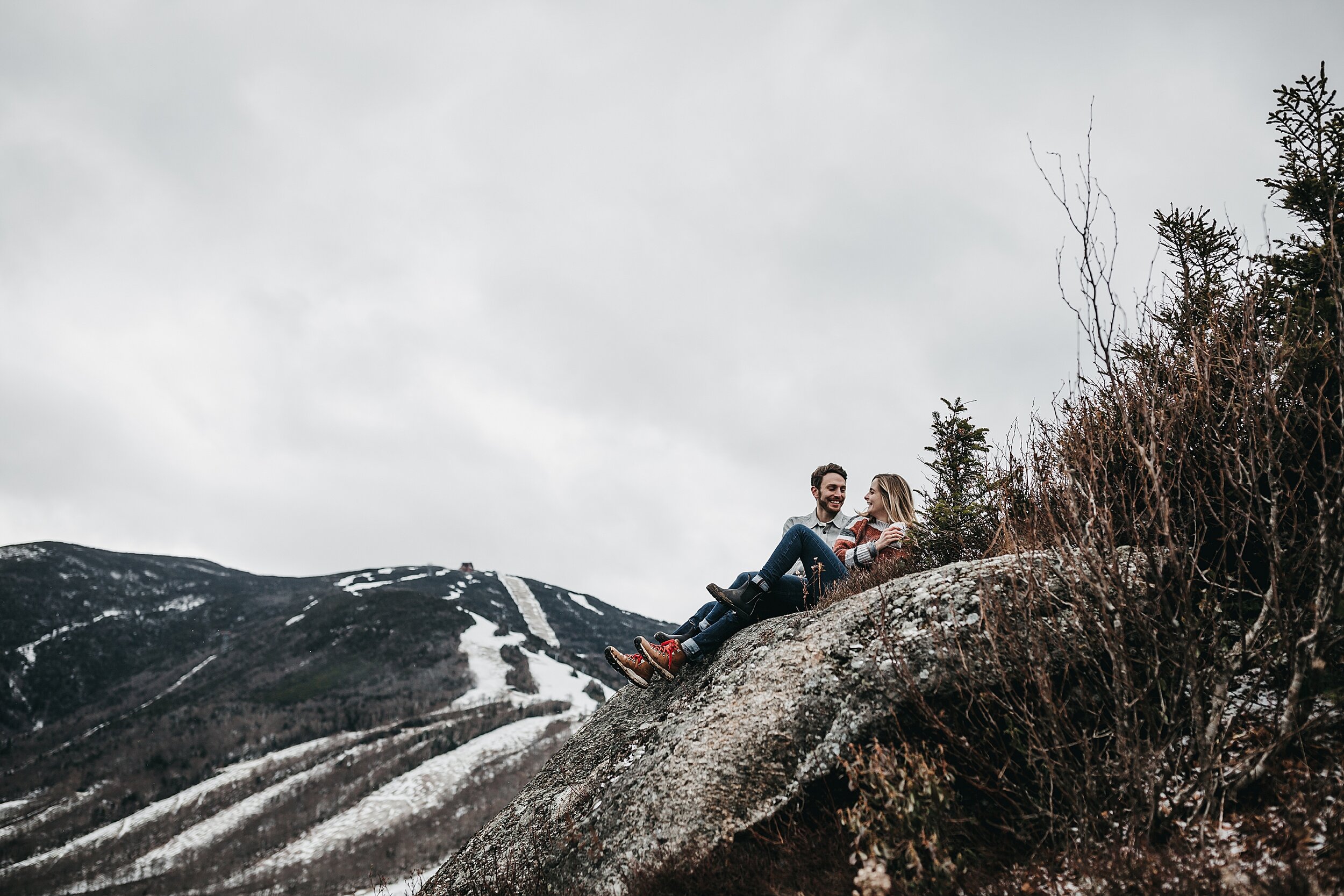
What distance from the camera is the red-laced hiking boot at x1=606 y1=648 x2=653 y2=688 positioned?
6.68 m

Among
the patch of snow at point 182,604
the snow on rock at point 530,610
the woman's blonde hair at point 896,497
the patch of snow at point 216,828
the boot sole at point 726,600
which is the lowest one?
the patch of snow at point 216,828

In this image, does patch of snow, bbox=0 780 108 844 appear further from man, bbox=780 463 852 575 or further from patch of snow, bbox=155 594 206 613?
man, bbox=780 463 852 575

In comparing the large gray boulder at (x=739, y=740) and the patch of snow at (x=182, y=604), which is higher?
the patch of snow at (x=182, y=604)

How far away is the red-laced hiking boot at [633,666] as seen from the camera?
21.9 ft

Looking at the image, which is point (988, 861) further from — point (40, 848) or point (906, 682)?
point (40, 848)

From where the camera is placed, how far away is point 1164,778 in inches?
130

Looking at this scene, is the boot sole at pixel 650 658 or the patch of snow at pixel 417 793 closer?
the boot sole at pixel 650 658

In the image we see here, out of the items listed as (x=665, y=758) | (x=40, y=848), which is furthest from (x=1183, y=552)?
(x=40, y=848)

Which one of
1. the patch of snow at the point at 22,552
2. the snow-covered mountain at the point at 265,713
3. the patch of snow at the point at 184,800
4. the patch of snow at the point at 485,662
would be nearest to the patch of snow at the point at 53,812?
the snow-covered mountain at the point at 265,713

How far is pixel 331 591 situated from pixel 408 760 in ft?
309

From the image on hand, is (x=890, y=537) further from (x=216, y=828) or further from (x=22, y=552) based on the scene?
(x=22, y=552)

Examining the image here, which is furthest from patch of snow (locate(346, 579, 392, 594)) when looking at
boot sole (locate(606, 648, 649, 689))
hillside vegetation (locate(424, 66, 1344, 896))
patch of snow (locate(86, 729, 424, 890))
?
hillside vegetation (locate(424, 66, 1344, 896))

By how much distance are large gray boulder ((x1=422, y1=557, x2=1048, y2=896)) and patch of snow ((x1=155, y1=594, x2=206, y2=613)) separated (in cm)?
17768

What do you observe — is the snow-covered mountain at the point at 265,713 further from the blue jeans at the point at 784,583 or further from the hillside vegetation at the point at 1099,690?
the hillside vegetation at the point at 1099,690
